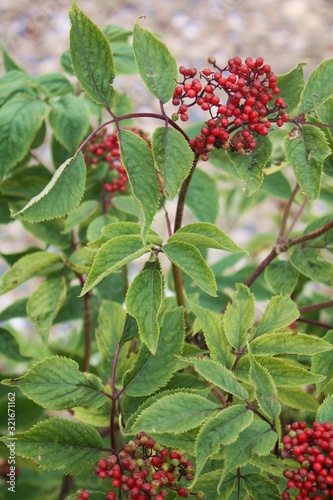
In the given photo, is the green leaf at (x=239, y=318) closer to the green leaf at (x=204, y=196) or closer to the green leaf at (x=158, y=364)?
the green leaf at (x=158, y=364)

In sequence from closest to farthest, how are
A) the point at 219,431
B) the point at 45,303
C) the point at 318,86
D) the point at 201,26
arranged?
the point at 219,431 < the point at 318,86 < the point at 45,303 < the point at 201,26

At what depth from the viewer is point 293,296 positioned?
61.6 inches

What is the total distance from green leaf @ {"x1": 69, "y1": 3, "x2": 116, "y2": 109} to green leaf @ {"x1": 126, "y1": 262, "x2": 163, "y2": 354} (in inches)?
9.9

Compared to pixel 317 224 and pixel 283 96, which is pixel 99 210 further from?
pixel 283 96

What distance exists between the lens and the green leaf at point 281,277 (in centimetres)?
135

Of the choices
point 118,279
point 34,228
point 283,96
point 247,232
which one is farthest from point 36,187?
point 247,232

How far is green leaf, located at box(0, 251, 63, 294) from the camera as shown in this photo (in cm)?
142

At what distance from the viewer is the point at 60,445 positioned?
1036 millimetres

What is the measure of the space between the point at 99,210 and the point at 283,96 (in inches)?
23.2

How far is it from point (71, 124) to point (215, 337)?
0.59m

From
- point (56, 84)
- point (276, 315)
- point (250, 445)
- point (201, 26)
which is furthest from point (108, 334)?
point (201, 26)

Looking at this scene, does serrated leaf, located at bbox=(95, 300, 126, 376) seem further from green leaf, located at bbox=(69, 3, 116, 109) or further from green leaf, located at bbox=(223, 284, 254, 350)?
green leaf, located at bbox=(69, 3, 116, 109)

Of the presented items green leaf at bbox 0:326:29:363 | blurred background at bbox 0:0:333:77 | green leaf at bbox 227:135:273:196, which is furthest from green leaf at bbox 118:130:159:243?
blurred background at bbox 0:0:333:77

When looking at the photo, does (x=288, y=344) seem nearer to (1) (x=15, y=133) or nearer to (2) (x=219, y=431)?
(2) (x=219, y=431)
